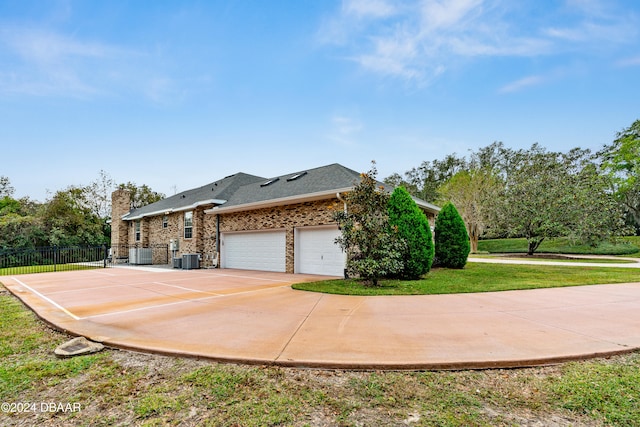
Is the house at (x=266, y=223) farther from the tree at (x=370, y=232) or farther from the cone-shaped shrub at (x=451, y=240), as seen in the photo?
the cone-shaped shrub at (x=451, y=240)

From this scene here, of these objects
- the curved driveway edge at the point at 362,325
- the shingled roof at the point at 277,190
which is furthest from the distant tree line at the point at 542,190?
the curved driveway edge at the point at 362,325

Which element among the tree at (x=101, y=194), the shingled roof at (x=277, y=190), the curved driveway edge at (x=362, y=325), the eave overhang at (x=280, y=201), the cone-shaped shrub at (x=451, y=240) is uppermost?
the tree at (x=101, y=194)

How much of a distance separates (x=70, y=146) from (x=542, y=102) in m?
24.3

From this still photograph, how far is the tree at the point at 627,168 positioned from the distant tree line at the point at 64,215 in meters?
44.7

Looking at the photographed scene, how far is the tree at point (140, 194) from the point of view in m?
32.9

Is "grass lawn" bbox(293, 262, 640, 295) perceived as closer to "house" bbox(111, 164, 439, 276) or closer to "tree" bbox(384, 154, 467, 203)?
"house" bbox(111, 164, 439, 276)

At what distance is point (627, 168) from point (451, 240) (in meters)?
28.4

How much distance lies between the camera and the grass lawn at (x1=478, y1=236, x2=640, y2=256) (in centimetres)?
2102

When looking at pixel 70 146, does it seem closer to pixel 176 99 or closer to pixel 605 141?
pixel 176 99

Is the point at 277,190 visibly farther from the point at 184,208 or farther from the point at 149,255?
the point at 149,255

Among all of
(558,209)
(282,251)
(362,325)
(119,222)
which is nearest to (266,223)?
(282,251)

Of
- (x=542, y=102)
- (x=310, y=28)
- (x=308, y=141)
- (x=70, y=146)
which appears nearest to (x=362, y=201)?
(x=310, y=28)

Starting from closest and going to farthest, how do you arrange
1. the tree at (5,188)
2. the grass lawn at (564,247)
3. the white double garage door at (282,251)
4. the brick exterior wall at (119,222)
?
the white double garage door at (282,251)
the grass lawn at (564,247)
the brick exterior wall at (119,222)
the tree at (5,188)

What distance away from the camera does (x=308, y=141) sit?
681 inches
